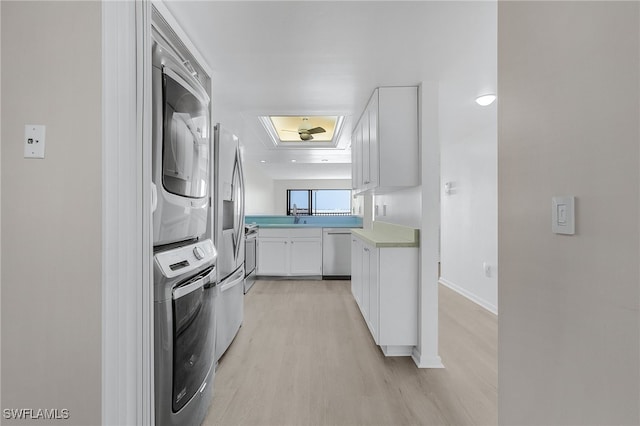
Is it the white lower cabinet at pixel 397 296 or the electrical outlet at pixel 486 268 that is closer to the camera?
the white lower cabinet at pixel 397 296

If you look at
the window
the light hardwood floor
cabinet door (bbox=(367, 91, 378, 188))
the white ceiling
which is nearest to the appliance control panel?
the light hardwood floor

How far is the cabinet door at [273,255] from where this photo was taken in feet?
16.6

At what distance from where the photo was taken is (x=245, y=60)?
2086 millimetres

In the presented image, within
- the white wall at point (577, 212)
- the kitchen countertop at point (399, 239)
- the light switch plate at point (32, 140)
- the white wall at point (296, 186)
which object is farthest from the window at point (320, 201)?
the light switch plate at point (32, 140)

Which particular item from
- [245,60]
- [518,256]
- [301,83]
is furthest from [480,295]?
[245,60]

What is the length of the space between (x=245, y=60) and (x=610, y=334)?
2.28m

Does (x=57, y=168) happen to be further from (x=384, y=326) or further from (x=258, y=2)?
(x=384, y=326)

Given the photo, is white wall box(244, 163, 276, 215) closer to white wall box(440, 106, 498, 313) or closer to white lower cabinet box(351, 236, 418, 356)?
white wall box(440, 106, 498, 313)

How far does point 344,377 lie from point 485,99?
2624 millimetres

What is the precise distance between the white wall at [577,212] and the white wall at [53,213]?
4.73 ft

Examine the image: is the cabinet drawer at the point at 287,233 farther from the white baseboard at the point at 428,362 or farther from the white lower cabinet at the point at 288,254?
the white baseboard at the point at 428,362

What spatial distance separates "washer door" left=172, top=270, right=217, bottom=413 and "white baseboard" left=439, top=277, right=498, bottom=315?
3142 mm

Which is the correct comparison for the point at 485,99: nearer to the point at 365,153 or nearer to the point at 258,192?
the point at 365,153

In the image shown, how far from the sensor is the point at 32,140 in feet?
3.13
